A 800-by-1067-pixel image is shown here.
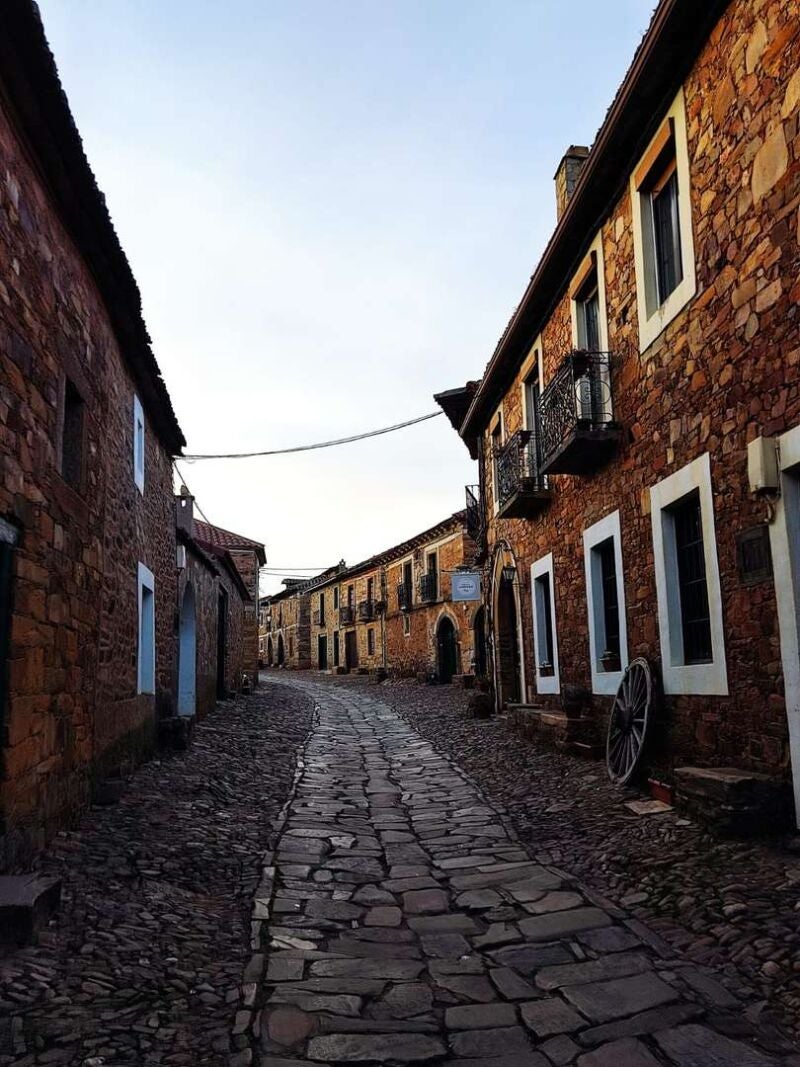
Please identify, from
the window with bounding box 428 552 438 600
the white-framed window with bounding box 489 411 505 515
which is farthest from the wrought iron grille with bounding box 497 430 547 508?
the window with bounding box 428 552 438 600

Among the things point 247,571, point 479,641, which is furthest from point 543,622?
point 247,571

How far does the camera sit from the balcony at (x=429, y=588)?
84.9 feet

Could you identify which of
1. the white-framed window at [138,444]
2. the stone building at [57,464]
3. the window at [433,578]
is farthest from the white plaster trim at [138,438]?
the window at [433,578]

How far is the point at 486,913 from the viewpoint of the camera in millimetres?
4262

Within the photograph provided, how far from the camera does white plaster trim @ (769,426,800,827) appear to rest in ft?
15.4

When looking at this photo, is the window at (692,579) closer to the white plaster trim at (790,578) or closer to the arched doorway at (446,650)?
the white plaster trim at (790,578)

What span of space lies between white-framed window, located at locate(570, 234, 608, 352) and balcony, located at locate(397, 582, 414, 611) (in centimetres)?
1960

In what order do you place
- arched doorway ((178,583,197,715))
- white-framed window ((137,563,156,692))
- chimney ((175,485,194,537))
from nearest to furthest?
1. white-framed window ((137,563,156,692))
2. chimney ((175,485,194,537))
3. arched doorway ((178,583,197,715))

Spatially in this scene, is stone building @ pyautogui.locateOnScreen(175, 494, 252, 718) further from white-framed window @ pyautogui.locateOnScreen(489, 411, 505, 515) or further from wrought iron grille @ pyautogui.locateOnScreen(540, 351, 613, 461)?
wrought iron grille @ pyautogui.locateOnScreen(540, 351, 613, 461)

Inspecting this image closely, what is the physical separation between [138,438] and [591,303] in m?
5.08

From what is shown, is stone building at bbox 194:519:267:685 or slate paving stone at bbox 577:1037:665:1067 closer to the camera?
slate paving stone at bbox 577:1037:665:1067

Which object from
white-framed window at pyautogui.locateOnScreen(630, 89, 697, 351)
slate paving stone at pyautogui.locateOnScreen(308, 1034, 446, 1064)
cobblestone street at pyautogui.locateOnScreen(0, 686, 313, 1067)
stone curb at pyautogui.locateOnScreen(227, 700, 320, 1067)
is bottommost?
slate paving stone at pyautogui.locateOnScreen(308, 1034, 446, 1064)

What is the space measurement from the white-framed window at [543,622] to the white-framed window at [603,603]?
172cm

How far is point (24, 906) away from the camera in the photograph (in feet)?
11.2
